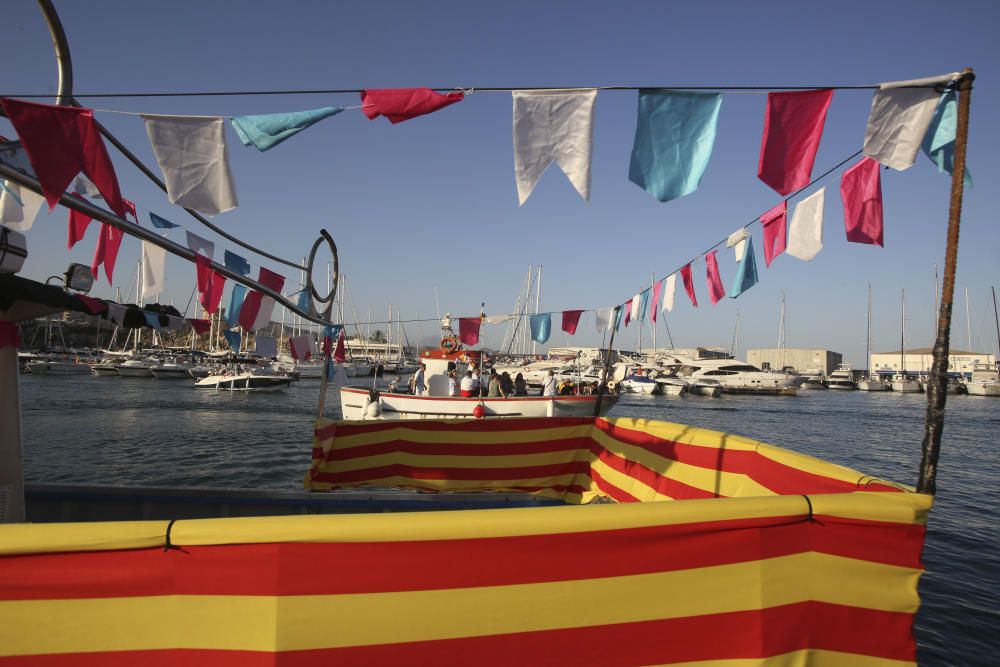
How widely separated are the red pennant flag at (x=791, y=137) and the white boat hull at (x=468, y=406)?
1113 cm

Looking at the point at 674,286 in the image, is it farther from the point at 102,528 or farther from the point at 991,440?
the point at 991,440

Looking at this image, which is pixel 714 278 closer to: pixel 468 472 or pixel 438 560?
pixel 468 472

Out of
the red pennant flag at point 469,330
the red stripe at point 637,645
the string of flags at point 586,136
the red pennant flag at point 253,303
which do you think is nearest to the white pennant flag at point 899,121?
the string of flags at point 586,136

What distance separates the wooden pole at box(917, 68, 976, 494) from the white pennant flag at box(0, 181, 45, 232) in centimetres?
762

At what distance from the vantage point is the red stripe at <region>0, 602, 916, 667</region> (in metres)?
1.78

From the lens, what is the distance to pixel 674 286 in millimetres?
10898

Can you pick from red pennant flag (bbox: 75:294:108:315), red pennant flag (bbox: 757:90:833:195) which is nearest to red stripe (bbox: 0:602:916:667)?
red pennant flag (bbox: 75:294:108:315)

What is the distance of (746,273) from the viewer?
834 cm

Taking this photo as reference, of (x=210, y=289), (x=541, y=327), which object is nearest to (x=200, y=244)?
(x=210, y=289)

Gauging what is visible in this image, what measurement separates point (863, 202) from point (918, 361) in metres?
126

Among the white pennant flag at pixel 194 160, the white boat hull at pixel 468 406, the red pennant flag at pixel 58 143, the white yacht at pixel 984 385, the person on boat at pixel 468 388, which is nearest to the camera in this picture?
the red pennant flag at pixel 58 143

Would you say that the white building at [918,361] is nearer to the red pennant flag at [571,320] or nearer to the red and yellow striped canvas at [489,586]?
the red pennant flag at [571,320]

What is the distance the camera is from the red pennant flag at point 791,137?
14.1 ft

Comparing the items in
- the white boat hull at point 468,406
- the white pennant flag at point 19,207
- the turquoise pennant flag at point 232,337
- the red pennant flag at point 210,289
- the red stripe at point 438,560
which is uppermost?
the white pennant flag at point 19,207
